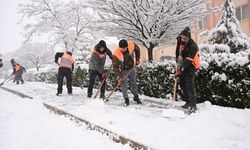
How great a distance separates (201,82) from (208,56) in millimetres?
621

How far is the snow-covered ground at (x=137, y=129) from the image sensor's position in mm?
3953

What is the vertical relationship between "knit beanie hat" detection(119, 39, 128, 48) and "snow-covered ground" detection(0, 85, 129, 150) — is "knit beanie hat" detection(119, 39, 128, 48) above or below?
above

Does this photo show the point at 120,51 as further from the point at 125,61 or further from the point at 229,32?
the point at 229,32

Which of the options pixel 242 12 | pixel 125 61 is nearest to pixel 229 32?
pixel 125 61

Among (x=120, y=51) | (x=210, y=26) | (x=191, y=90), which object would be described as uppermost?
(x=210, y=26)

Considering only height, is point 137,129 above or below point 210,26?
below

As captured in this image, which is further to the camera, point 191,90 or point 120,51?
point 120,51

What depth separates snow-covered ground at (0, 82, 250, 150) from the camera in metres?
3.95

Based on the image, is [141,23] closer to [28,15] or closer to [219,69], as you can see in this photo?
[219,69]

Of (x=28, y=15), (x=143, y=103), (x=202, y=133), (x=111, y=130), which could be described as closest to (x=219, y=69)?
(x=143, y=103)

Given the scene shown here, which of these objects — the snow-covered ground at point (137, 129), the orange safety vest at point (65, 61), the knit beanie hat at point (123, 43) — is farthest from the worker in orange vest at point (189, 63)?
the orange safety vest at point (65, 61)

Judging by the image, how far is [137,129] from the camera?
4.68m

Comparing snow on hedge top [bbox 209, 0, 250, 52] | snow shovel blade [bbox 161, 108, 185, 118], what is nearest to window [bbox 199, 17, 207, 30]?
snow on hedge top [bbox 209, 0, 250, 52]

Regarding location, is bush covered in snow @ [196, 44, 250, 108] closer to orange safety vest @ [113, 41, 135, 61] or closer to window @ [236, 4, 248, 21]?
orange safety vest @ [113, 41, 135, 61]
